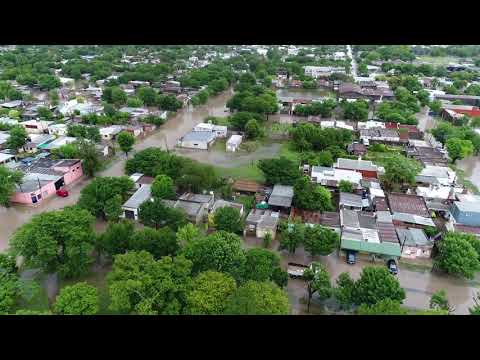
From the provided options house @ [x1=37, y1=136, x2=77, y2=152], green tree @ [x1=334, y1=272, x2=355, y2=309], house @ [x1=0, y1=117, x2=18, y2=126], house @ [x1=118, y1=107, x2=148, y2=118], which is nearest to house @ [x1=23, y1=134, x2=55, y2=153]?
house @ [x1=37, y1=136, x2=77, y2=152]

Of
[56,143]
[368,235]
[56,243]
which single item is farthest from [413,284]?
[56,143]

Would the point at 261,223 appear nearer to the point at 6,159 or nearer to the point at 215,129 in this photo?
the point at 215,129

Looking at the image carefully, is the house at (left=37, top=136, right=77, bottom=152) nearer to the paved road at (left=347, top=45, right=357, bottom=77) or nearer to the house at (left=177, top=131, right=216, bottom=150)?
the house at (left=177, top=131, right=216, bottom=150)

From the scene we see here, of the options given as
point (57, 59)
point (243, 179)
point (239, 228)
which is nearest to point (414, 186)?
point (243, 179)

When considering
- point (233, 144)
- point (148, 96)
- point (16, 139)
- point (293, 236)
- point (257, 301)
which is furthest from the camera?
point (148, 96)

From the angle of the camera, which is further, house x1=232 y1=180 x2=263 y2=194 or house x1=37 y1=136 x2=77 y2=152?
house x1=37 y1=136 x2=77 y2=152

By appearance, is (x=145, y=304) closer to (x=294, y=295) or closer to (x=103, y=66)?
(x=294, y=295)
